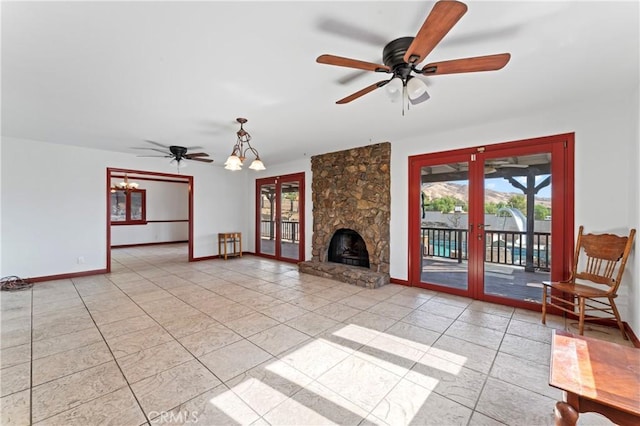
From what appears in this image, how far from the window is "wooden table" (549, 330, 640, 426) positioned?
36.8 feet

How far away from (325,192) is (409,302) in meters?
2.91

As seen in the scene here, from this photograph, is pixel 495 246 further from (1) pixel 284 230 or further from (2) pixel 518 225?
(1) pixel 284 230

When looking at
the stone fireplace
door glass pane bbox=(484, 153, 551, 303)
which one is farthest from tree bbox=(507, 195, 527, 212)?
the stone fireplace

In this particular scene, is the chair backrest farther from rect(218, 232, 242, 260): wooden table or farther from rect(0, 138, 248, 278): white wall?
rect(0, 138, 248, 278): white wall

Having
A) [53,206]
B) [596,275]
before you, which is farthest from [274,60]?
[53,206]

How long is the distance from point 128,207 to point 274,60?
961 cm

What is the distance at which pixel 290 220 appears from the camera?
7.06 m

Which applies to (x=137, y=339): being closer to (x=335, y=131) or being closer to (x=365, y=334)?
(x=365, y=334)

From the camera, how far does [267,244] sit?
771cm

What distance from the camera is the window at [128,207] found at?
9.16 meters

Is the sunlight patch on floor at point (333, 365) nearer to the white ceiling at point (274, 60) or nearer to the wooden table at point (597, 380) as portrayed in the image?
the wooden table at point (597, 380)

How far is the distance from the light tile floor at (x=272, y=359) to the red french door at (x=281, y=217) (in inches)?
113

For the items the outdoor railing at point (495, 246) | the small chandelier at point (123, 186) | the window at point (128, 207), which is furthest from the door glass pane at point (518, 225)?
the window at point (128, 207)

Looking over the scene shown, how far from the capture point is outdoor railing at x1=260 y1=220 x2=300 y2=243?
7.04 metres
